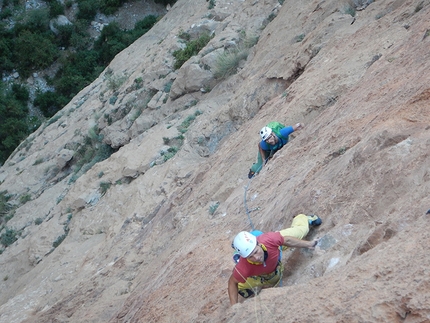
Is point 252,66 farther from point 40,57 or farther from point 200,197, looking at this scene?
point 40,57

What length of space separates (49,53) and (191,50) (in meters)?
19.9

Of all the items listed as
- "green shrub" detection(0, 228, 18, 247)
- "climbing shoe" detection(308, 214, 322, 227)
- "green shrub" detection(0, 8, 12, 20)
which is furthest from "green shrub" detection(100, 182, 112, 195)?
"green shrub" detection(0, 8, 12, 20)

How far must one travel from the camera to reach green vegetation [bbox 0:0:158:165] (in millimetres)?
32094

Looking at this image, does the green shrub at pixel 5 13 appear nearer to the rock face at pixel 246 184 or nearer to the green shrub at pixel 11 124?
the green shrub at pixel 11 124

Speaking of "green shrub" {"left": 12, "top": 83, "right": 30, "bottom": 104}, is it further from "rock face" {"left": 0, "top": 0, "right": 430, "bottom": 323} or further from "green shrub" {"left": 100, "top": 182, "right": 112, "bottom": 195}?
"green shrub" {"left": 100, "top": 182, "right": 112, "bottom": 195}

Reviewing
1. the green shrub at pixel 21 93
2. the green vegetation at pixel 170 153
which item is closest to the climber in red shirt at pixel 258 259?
the green vegetation at pixel 170 153

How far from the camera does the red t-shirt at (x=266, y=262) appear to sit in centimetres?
473

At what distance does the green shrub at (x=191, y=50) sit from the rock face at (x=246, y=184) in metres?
0.39

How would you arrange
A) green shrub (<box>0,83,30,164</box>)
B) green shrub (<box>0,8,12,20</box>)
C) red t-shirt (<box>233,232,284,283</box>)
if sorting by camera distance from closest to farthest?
red t-shirt (<box>233,232,284,283</box>) → green shrub (<box>0,83,30,164</box>) → green shrub (<box>0,8,12,20</box>)

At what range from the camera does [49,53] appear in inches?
1346

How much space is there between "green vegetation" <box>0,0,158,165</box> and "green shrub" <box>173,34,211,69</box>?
1632 centimetres

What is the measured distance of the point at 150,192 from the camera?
11.6 meters

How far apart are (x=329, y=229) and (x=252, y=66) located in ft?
28.3

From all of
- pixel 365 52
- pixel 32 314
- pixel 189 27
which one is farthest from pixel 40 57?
pixel 365 52
